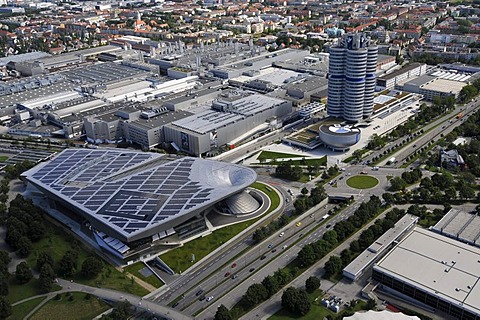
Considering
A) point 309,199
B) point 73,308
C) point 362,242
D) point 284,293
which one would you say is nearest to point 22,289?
point 73,308

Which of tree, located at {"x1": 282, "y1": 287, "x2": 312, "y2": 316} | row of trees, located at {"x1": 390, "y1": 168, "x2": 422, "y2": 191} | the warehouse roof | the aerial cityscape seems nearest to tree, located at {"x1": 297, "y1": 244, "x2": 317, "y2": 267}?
the aerial cityscape

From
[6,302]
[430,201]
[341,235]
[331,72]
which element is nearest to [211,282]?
[341,235]

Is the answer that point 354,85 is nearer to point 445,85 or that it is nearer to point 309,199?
point 309,199

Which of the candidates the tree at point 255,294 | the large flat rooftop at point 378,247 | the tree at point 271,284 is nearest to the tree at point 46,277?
the tree at point 255,294

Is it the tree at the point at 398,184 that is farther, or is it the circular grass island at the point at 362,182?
the circular grass island at the point at 362,182

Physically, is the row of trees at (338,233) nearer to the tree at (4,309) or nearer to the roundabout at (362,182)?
the roundabout at (362,182)

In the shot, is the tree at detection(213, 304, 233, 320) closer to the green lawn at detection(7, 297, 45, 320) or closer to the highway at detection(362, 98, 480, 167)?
the green lawn at detection(7, 297, 45, 320)

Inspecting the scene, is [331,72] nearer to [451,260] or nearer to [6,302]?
[451,260]
